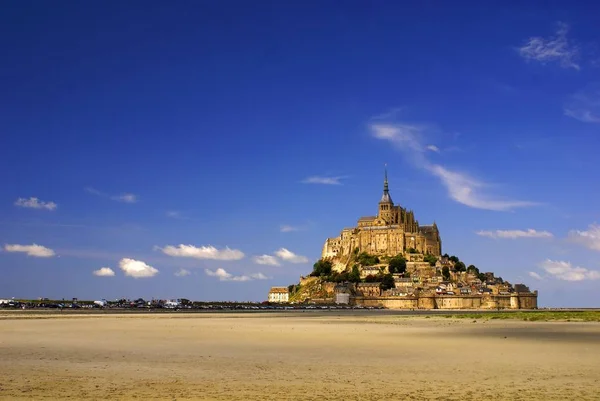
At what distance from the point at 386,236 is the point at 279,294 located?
34972 mm

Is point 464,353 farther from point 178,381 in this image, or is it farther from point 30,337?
point 30,337

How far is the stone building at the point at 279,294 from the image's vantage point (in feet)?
550

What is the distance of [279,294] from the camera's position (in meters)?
171

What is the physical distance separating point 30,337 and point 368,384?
18300 mm

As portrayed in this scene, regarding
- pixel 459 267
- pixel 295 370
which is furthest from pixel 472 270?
pixel 295 370

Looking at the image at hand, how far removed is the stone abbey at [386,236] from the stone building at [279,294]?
1617cm

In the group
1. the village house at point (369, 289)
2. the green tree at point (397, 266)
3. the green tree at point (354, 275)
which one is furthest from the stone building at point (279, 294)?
the green tree at point (397, 266)

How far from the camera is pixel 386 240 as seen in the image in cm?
16212

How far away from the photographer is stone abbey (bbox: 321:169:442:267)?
160875 mm

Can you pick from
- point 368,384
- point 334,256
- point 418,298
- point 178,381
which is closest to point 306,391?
point 368,384

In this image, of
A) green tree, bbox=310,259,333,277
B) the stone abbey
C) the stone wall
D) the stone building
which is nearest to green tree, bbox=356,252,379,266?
the stone abbey

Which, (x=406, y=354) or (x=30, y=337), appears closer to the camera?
(x=406, y=354)

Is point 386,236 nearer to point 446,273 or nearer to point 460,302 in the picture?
point 446,273

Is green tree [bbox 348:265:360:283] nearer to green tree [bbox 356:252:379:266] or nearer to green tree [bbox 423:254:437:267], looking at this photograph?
green tree [bbox 356:252:379:266]
